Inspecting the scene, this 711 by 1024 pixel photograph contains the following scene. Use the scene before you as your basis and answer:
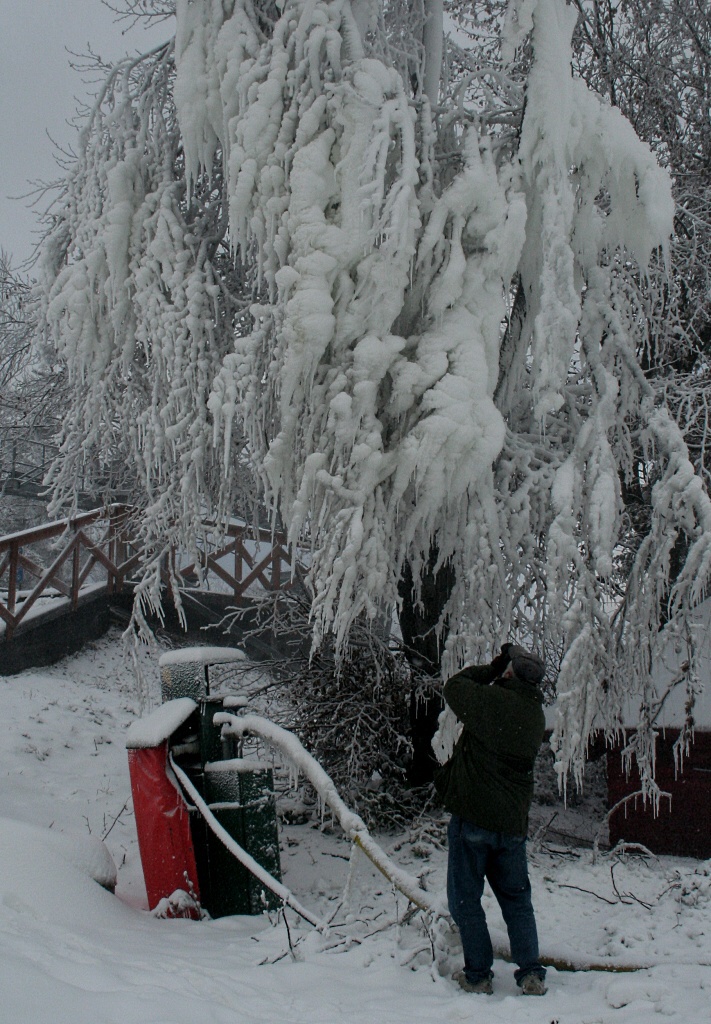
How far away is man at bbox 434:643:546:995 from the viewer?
3373mm

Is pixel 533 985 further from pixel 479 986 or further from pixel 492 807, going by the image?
pixel 492 807

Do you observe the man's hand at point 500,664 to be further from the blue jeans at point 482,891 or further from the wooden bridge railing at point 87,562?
the wooden bridge railing at point 87,562

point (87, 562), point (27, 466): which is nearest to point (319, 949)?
point (87, 562)

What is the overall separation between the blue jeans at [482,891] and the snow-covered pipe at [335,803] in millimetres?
145

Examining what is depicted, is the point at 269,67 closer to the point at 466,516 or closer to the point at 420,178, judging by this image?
the point at 420,178

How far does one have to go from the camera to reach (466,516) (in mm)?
4969

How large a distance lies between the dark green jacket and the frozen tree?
891 mm

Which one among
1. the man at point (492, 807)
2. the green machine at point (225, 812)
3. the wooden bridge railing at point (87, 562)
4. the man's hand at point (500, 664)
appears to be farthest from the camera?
the wooden bridge railing at point (87, 562)

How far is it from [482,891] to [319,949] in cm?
82

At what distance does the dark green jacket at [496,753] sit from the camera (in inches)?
136

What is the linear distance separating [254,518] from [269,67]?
3.22m

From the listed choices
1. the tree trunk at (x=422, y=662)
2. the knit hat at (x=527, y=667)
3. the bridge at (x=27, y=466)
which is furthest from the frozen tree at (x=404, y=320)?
the bridge at (x=27, y=466)

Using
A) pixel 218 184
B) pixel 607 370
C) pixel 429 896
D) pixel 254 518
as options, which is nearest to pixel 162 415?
pixel 254 518

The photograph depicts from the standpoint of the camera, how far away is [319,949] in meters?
3.61
